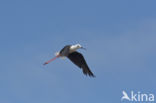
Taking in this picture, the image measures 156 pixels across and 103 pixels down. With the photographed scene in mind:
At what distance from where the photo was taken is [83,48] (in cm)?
3369

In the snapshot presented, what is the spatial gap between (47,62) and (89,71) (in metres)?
2.96

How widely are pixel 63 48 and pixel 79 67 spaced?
2.19 m

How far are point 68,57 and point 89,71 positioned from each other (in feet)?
5.71

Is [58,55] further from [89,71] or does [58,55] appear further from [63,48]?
[89,71]

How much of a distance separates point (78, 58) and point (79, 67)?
62cm

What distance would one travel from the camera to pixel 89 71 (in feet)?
112

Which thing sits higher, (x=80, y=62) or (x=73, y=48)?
(x=73, y=48)

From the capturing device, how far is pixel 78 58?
34.1 metres

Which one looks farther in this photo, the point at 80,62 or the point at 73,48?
the point at 80,62

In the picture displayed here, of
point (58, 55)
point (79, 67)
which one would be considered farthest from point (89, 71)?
point (58, 55)

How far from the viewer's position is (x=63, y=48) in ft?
107

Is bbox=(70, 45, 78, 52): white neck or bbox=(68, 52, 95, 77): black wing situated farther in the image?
bbox=(68, 52, 95, 77): black wing

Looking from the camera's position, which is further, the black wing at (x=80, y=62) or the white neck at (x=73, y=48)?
the black wing at (x=80, y=62)

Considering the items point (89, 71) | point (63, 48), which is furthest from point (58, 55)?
point (89, 71)
